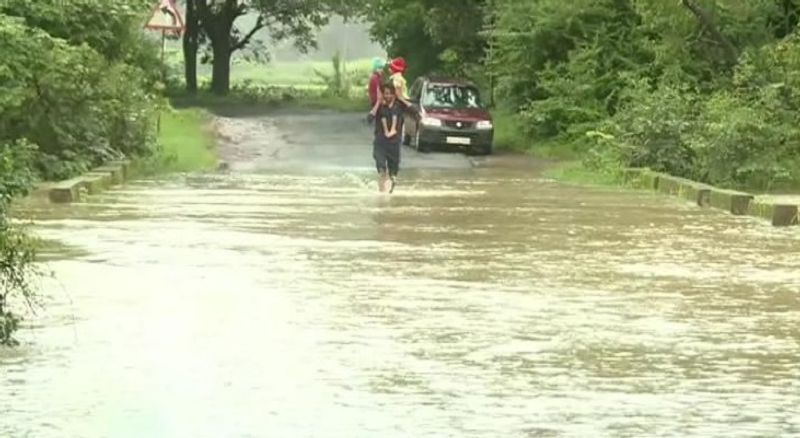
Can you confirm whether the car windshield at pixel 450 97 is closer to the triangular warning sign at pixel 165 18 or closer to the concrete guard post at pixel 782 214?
the triangular warning sign at pixel 165 18

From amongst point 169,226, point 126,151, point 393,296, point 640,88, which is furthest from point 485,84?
point 393,296

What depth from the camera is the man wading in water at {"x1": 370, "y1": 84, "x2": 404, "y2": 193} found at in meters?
24.5

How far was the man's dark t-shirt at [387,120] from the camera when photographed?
80.4ft

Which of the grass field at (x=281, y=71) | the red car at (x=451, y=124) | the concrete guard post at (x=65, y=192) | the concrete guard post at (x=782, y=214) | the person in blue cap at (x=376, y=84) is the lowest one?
the grass field at (x=281, y=71)

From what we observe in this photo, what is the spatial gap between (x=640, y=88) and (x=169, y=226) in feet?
56.8

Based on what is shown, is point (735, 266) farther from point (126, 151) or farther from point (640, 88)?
point (640, 88)

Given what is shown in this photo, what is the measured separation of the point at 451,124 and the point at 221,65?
108ft

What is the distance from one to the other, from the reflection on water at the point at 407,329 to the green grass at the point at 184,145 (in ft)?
33.8

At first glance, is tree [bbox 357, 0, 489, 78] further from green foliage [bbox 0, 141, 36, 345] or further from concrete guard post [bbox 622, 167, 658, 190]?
green foliage [bbox 0, 141, 36, 345]

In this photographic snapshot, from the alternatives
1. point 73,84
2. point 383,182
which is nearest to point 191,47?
point 73,84

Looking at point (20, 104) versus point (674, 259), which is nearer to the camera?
point (674, 259)

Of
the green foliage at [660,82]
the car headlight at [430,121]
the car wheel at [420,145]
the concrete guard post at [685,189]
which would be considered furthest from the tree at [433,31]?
the concrete guard post at [685,189]

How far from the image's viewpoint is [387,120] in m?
24.7

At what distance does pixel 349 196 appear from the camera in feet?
77.8
